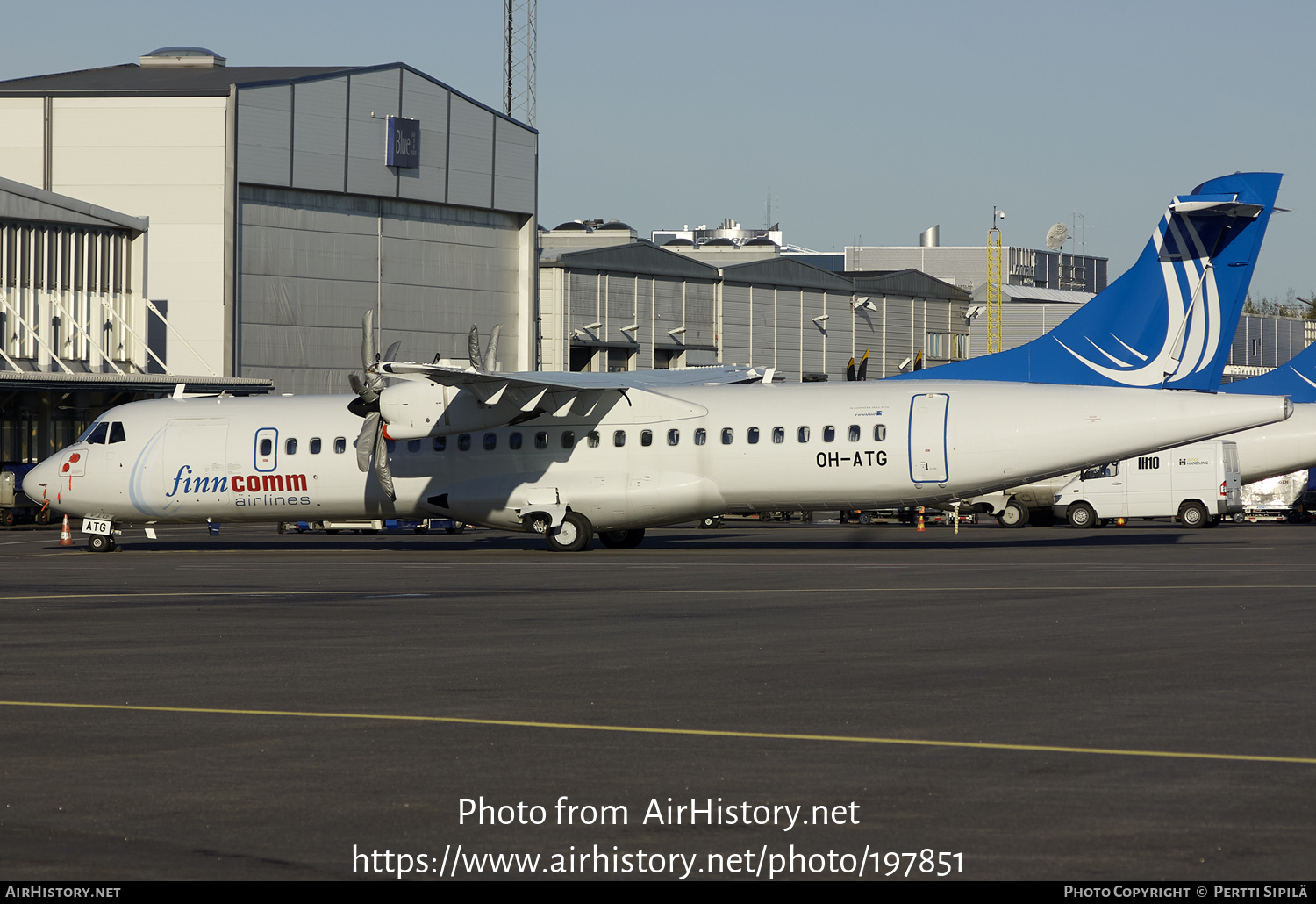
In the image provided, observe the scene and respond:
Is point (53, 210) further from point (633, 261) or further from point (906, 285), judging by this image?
point (906, 285)

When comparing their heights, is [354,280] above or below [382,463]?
above

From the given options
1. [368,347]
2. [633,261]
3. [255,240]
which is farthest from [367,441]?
[633,261]

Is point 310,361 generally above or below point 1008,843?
above

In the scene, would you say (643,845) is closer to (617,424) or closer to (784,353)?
(617,424)

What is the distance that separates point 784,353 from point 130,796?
7561cm

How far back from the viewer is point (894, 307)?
3536 inches

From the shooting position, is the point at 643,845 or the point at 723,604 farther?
the point at 723,604

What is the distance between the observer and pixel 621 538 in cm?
3177

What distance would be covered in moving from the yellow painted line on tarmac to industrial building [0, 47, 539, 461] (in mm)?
41780

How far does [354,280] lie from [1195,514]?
34814 mm

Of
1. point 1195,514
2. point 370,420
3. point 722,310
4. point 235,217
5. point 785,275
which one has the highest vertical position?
point 785,275

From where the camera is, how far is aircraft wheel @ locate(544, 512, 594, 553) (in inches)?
1171

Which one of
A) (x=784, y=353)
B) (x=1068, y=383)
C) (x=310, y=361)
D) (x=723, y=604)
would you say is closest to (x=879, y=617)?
(x=723, y=604)

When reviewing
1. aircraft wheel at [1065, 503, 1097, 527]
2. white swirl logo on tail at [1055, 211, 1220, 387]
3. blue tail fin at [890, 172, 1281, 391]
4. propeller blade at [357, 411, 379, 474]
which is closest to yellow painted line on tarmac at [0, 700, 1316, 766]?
propeller blade at [357, 411, 379, 474]
